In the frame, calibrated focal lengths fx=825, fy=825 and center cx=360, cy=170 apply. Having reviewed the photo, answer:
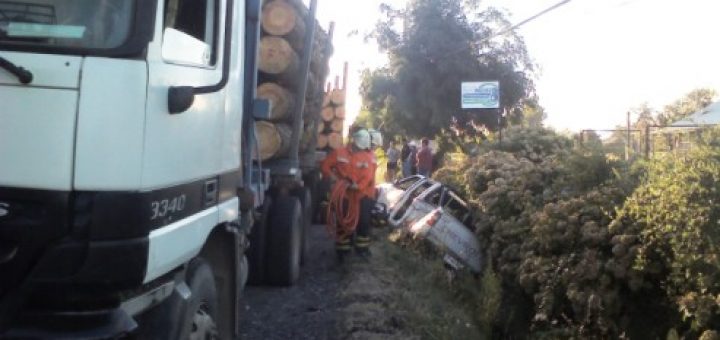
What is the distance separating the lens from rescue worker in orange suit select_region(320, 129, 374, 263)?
958 centimetres

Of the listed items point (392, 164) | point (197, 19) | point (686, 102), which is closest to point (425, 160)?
point (392, 164)

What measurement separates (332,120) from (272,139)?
5057mm

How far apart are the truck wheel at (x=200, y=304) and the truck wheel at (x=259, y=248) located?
367 centimetres

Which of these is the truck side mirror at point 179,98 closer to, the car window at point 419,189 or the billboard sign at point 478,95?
the car window at point 419,189

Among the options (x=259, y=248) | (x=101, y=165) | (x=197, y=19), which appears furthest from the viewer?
(x=259, y=248)

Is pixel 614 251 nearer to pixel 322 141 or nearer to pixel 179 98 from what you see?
pixel 179 98

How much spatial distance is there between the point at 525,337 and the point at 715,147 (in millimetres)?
2631

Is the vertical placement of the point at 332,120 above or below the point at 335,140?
above

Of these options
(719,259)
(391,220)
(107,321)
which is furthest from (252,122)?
(391,220)

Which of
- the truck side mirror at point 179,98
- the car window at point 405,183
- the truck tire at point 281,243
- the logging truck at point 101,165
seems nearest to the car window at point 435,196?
the car window at point 405,183

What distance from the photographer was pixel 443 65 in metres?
26.0

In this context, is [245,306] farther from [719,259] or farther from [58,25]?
[58,25]

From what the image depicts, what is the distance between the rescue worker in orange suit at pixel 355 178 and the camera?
377 inches

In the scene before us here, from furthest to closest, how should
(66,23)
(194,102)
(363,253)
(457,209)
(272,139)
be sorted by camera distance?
(457,209), (363,253), (272,139), (194,102), (66,23)
